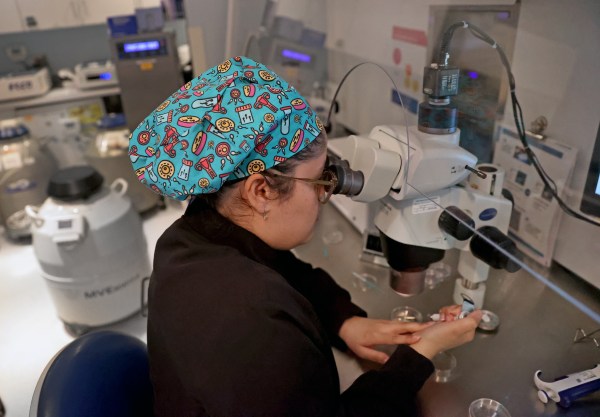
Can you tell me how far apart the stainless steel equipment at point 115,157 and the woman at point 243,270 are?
2243mm

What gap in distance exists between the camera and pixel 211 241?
81cm

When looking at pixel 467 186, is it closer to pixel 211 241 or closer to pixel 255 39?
pixel 211 241

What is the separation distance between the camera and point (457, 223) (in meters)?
0.84

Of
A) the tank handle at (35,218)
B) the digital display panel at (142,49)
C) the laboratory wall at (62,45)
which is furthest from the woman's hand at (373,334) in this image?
the laboratory wall at (62,45)

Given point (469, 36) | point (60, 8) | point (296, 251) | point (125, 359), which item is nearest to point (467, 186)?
point (469, 36)

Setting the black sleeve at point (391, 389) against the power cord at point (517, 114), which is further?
the power cord at point (517, 114)

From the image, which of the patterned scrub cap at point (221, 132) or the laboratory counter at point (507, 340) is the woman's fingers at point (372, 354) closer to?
the laboratory counter at point (507, 340)

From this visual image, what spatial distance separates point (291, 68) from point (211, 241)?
132cm

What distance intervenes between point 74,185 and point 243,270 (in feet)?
4.39

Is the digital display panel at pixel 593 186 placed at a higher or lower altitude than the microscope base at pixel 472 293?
higher

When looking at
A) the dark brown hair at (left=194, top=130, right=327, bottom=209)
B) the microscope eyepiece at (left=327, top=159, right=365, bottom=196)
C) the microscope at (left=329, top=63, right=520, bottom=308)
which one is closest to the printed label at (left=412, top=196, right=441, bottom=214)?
the microscope at (left=329, top=63, right=520, bottom=308)

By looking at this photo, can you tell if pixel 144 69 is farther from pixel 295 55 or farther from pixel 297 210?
pixel 297 210

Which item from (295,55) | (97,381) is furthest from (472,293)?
(295,55)

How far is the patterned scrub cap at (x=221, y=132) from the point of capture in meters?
0.70
